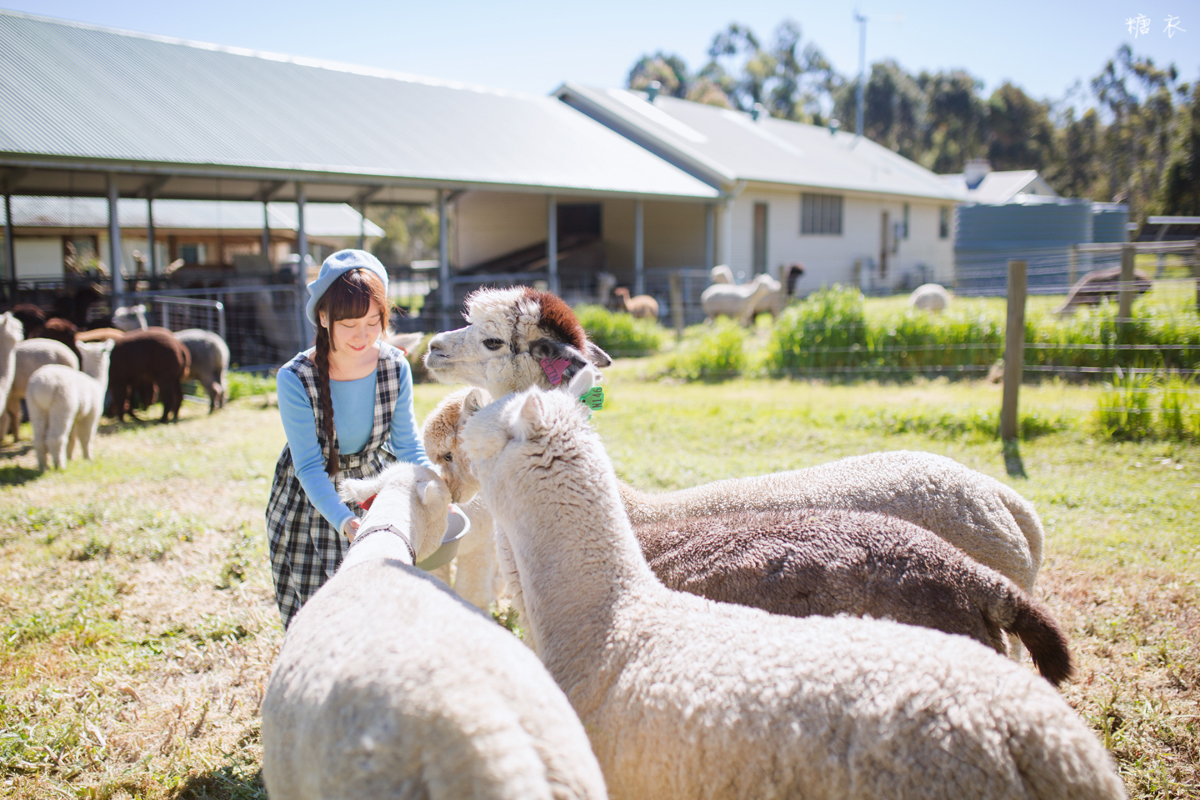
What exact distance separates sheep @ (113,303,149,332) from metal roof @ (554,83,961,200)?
16666 mm

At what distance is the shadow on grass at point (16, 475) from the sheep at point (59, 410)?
124 mm

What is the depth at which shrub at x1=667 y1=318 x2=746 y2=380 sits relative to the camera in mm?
13133

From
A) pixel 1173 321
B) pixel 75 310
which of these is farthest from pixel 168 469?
pixel 1173 321

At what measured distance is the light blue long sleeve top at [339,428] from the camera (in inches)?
121

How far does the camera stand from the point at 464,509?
4273 mm

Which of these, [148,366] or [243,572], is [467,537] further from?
[148,366]

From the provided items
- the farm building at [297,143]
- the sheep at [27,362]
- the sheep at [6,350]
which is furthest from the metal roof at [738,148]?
the sheep at [6,350]

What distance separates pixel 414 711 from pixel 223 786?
224 cm

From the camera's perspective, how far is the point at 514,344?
3.72 metres

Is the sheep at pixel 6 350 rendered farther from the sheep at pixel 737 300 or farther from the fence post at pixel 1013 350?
the sheep at pixel 737 300

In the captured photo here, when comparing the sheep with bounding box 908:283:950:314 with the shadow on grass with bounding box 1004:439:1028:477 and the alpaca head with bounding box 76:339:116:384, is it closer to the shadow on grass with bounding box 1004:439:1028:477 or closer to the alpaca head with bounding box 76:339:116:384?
the shadow on grass with bounding box 1004:439:1028:477

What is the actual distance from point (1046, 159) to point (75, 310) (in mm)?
71913

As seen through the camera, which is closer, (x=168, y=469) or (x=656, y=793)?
(x=656, y=793)

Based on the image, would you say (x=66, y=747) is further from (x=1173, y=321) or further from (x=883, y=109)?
(x=883, y=109)
